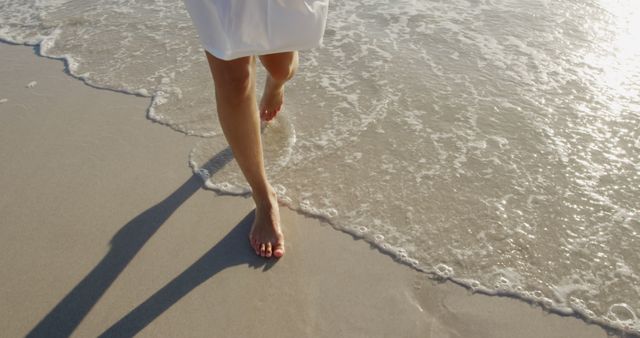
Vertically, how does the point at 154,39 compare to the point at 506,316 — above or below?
below

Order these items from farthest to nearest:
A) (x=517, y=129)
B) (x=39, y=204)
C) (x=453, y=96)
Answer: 1. (x=453, y=96)
2. (x=517, y=129)
3. (x=39, y=204)

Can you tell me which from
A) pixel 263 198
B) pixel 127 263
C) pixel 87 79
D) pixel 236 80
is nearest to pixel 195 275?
pixel 127 263

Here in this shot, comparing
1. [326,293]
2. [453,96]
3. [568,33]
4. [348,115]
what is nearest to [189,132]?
[348,115]

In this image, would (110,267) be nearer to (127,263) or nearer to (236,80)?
(127,263)

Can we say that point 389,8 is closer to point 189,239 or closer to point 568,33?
point 568,33

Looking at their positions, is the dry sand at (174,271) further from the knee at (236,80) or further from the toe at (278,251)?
the knee at (236,80)

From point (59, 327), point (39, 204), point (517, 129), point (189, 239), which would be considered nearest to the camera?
point (59, 327)

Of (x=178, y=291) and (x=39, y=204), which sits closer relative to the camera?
(x=178, y=291)

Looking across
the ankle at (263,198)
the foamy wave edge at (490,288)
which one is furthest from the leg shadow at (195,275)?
the foamy wave edge at (490,288)

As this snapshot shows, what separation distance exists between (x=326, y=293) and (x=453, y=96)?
1489 millimetres

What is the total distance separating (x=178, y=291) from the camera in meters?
1.58

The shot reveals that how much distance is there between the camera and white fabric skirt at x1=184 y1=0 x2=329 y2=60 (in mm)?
1291

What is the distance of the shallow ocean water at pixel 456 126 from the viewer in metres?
1.73

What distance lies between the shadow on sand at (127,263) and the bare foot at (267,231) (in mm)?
39
